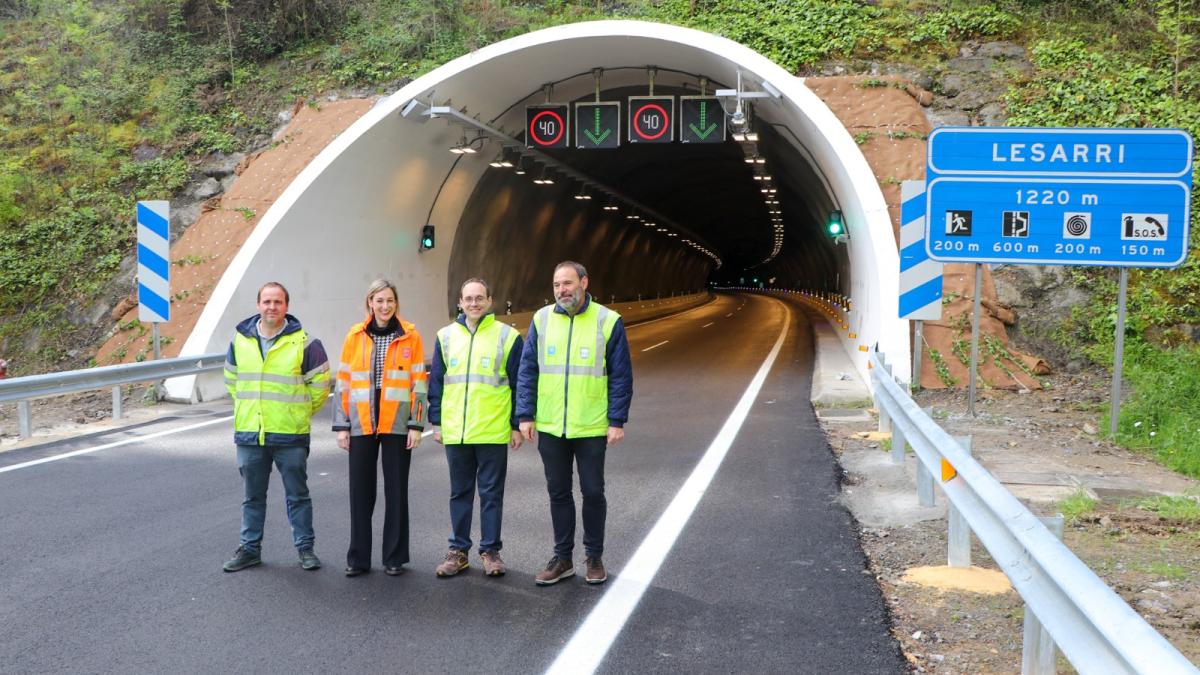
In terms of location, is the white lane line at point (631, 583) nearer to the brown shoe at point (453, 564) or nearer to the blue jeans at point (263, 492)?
the brown shoe at point (453, 564)

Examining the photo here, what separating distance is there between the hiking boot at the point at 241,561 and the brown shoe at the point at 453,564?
124cm

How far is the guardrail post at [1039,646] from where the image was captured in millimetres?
4031

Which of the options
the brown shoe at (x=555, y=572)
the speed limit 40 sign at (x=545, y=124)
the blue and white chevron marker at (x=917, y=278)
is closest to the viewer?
the brown shoe at (x=555, y=572)

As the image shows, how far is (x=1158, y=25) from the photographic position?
17.9m

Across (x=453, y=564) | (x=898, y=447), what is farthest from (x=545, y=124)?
(x=453, y=564)

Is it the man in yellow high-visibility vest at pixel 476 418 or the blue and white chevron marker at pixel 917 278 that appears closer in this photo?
the man in yellow high-visibility vest at pixel 476 418

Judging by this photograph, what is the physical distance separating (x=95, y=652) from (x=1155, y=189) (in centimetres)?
1043

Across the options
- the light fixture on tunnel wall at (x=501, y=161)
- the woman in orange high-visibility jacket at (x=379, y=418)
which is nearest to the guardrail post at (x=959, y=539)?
the woman in orange high-visibility jacket at (x=379, y=418)

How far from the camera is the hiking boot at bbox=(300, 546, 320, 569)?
20.4ft

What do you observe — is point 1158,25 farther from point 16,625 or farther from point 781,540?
point 16,625

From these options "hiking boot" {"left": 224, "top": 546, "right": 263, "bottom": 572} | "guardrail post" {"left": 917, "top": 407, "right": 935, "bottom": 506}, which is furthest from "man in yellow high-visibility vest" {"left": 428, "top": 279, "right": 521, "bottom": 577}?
"guardrail post" {"left": 917, "top": 407, "right": 935, "bottom": 506}

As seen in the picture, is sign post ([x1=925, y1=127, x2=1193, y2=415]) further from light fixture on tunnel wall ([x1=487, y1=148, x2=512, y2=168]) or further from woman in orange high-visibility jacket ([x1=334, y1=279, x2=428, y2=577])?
light fixture on tunnel wall ([x1=487, y1=148, x2=512, y2=168])

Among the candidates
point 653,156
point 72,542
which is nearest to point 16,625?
point 72,542

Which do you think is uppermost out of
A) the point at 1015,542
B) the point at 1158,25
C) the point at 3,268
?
the point at 1158,25
